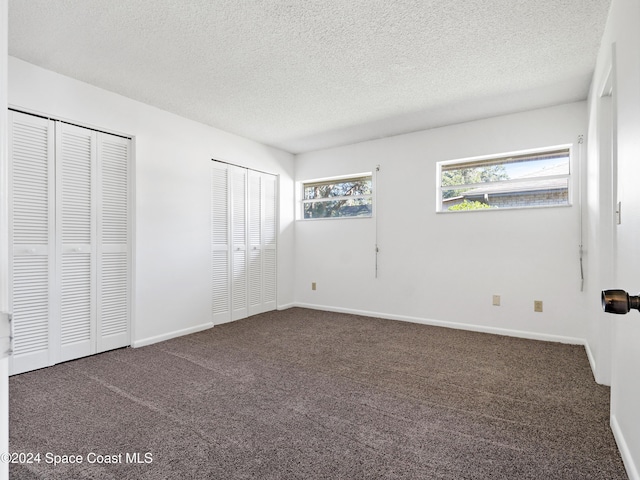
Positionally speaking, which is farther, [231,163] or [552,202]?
[231,163]

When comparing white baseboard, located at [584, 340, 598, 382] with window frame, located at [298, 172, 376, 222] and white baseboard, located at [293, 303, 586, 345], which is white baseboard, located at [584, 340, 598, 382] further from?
window frame, located at [298, 172, 376, 222]

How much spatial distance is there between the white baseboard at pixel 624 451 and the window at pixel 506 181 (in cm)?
244

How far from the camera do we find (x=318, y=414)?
2.09 metres

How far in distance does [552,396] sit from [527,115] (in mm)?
2847

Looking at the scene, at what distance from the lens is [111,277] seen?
334 centimetres

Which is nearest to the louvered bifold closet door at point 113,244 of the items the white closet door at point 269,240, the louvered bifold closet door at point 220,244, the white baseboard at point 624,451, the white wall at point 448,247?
the louvered bifold closet door at point 220,244

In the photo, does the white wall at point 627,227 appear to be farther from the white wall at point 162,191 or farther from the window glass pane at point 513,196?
the white wall at point 162,191

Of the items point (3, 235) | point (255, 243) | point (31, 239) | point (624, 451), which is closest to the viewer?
point (3, 235)

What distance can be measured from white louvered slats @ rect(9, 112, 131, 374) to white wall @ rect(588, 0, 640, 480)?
3.73 metres

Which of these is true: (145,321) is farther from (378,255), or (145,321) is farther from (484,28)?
(484,28)

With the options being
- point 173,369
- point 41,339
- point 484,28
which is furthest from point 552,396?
A: point 41,339

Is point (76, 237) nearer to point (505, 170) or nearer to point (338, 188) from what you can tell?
point (338, 188)

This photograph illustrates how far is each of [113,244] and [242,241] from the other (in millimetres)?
1645

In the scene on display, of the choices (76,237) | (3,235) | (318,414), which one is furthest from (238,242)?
(3,235)
